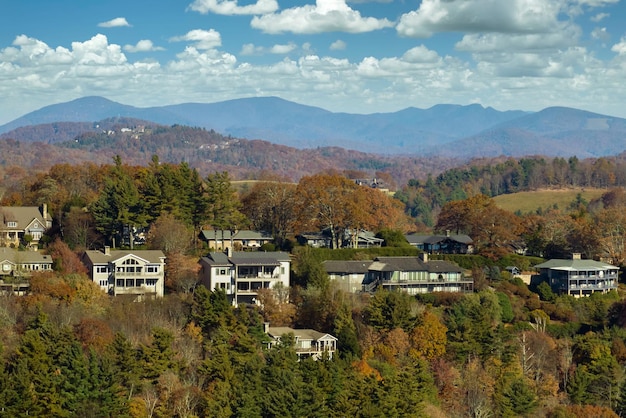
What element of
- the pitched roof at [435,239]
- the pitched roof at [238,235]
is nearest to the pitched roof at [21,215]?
the pitched roof at [238,235]

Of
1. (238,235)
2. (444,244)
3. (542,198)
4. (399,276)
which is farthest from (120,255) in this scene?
(542,198)

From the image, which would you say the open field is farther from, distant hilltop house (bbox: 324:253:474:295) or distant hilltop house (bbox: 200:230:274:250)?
distant hilltop house (bbox: 324:253:474:295)

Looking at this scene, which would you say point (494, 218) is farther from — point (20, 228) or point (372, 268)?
point (20, 228)

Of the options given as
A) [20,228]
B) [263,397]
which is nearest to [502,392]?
[263,397]

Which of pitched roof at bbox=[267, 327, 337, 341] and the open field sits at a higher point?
the open field

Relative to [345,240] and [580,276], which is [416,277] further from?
[580,276]

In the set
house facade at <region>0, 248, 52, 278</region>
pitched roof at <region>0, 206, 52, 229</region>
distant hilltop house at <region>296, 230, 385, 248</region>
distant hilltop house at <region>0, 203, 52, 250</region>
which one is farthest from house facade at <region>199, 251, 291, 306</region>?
pitched roof at <region>0, 206, 52, 229</region>
